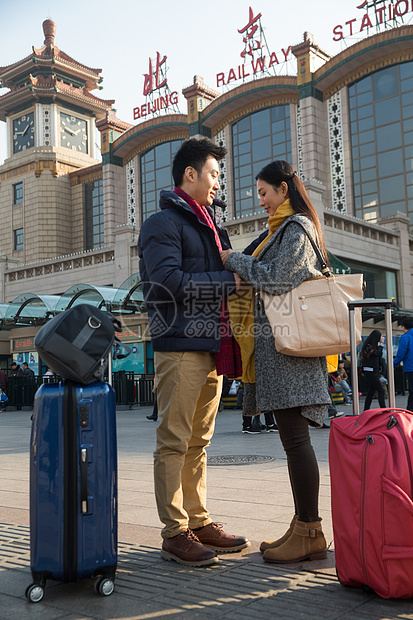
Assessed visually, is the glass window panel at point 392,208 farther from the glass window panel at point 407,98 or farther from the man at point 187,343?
the man at point 187,343

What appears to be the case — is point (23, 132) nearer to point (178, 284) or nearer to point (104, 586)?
point (178, 284)

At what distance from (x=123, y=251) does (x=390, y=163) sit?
15133mm

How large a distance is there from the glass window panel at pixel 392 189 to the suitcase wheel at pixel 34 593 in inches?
1309

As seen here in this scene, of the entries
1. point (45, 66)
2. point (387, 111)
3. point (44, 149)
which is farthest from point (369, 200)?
point (45, 66)

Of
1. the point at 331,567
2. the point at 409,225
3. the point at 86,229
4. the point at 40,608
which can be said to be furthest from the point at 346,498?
the point at 86,229

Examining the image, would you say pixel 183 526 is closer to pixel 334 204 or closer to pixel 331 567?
pixel 331 567

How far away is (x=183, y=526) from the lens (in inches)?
123

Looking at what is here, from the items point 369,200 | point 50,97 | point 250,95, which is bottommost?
point 369,200

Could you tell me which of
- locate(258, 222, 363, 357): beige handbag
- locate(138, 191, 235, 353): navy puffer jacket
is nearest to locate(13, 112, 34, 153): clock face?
locate(138, 191, 235, 353): navy puffer jacket

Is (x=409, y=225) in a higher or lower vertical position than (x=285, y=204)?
higher

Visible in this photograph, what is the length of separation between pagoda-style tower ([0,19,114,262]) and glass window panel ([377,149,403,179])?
25.6 metres

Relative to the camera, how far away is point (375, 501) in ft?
8.16

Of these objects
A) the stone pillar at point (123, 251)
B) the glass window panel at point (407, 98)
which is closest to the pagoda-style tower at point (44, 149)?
the stone pillar at point (123, 251)

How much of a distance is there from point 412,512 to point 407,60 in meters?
34.5
